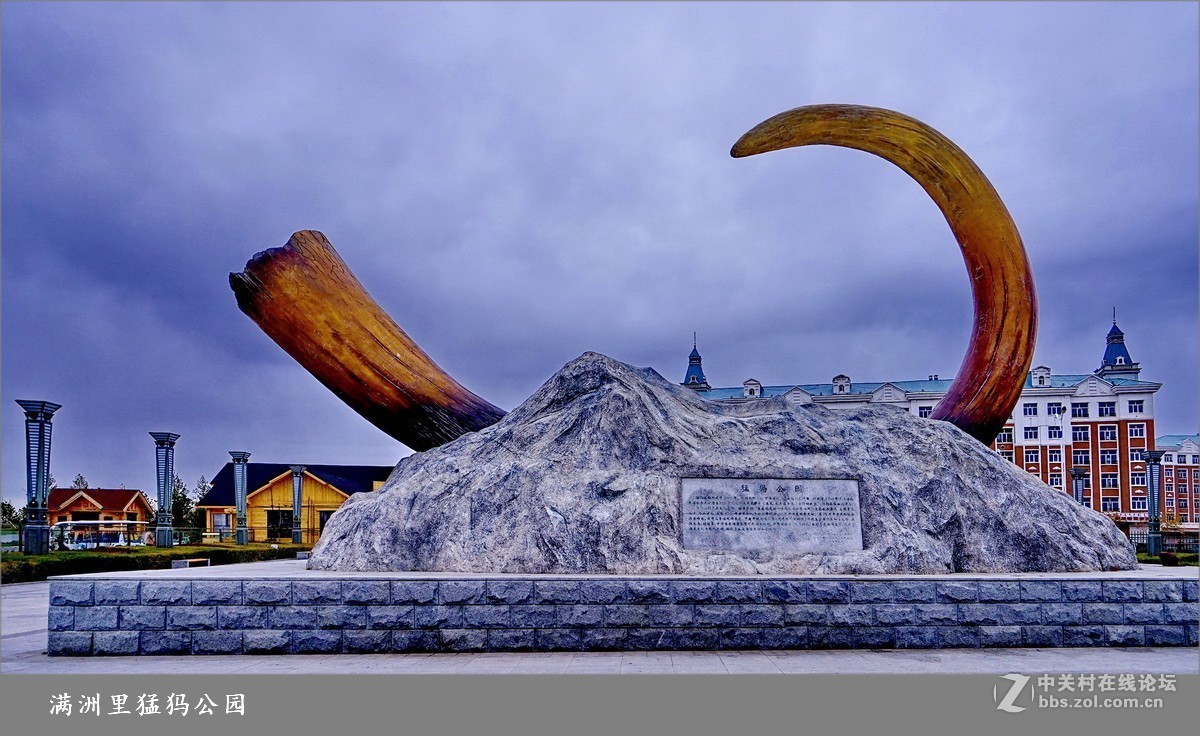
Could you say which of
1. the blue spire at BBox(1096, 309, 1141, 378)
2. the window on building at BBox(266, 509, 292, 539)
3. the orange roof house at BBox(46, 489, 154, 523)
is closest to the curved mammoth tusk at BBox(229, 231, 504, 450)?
the window on building at BBox(266, 509, 292, 539)

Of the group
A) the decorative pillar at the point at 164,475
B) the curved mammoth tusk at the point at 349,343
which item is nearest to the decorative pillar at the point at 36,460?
the decorative pillar at the point at 164,475

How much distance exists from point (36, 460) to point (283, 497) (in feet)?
44.8

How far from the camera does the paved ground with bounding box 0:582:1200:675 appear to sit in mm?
5516

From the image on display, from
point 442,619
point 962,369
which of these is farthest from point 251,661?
point 962,369

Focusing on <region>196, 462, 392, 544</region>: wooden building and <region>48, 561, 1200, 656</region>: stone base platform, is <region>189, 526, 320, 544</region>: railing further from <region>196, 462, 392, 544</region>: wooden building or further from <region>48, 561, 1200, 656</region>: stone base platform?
<region>48, 561, 1200, 656</region>: stone base platform

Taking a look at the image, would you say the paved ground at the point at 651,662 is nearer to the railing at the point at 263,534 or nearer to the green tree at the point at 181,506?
the railing at the point at 263,534

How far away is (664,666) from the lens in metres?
5.65

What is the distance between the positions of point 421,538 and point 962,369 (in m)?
5.83

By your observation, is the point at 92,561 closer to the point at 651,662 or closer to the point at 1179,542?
the point at 651,662

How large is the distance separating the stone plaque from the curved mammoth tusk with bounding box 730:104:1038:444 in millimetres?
2313

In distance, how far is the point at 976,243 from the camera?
8.86 meters

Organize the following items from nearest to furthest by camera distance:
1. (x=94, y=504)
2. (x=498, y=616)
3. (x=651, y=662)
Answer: (x=651, y=662) < (x=498, y=616) < (x=94, y=504)

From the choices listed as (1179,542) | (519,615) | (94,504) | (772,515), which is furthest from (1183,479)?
(94,504)

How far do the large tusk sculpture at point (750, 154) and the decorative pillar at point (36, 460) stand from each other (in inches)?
307
